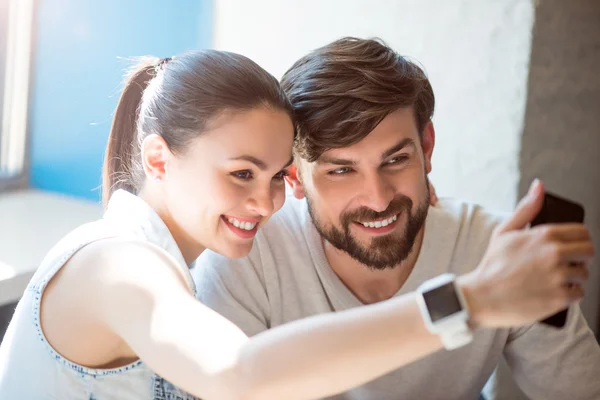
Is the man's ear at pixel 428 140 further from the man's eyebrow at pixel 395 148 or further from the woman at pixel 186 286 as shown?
the woman at pixel 186 286

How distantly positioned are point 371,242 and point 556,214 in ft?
1.77

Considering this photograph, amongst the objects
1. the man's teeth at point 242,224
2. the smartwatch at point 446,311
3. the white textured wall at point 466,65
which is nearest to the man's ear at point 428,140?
the white textured wall at point 466,65

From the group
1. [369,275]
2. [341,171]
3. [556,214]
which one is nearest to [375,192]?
[341,171]

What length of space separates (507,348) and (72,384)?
905 mm

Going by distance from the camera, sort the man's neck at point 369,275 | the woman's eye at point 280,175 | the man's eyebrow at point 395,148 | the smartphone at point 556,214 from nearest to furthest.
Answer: the smartphone at point 556,214 < the woman's eye at point 280,175 < the man's eyebrow at point 395,148 < the man's neck at point 369,275

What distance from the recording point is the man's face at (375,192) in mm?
1564

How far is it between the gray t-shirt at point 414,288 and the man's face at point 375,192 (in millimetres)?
66

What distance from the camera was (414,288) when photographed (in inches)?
65.3

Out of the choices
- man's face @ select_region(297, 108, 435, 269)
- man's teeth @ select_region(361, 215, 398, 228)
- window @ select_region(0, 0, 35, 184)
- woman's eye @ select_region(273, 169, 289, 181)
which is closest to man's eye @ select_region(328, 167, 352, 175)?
man's face @ select_region(297, 108, 435, 269)

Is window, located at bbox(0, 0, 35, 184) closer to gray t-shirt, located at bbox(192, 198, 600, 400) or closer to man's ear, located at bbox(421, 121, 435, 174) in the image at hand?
gray t-shirt, located at bbox(192, 198, 600, 400)

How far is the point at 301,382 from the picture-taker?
3.16 feet

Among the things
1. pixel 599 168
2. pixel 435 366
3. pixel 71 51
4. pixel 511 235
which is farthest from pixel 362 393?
pixel 71 51

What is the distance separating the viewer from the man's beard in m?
1.62

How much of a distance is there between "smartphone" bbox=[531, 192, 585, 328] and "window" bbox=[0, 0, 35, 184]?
1.94 metres
